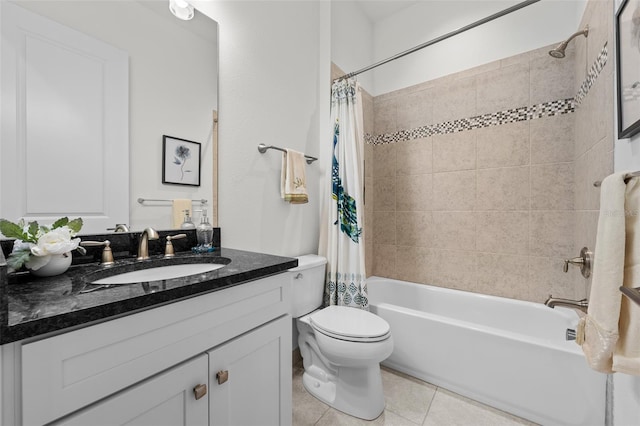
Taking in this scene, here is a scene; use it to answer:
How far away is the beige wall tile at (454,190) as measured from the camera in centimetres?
217

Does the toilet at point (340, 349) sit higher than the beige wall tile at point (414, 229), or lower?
lower

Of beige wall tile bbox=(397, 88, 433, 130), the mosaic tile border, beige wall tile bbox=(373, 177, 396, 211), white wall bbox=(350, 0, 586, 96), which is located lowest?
beige wall tile bbox=(373, 177, 396, 211)

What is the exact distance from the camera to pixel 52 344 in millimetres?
513

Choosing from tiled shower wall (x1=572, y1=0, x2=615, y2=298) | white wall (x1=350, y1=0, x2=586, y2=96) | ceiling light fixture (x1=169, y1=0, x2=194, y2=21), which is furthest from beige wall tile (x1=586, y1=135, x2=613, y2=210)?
ceiling light fixture (x1=169, y1=0, x2=194, y2=21)

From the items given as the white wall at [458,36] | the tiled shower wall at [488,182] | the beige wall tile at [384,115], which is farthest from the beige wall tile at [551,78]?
the beige wall tile at [384,115]

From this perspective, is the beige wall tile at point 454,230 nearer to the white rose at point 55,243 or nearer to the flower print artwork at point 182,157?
the flower print artwork at point 182,157

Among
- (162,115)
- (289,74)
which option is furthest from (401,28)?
(162,115)

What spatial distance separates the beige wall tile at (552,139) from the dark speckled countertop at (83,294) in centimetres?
200

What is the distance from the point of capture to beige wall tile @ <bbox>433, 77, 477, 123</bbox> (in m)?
2.18

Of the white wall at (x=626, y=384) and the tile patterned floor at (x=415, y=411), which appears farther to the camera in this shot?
the tile patterned floor at (x=415, y=411)

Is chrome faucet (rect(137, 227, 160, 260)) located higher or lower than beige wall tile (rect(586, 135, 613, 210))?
lower

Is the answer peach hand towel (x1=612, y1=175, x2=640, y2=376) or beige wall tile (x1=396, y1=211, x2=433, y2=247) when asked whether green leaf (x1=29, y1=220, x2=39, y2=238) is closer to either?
peach hand towel (x1=612, y1=175, x2=640, y2=376)

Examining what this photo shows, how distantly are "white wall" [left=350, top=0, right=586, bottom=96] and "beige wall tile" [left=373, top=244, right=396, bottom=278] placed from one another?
1.49 metres

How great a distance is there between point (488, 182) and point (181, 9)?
7.23 ft
